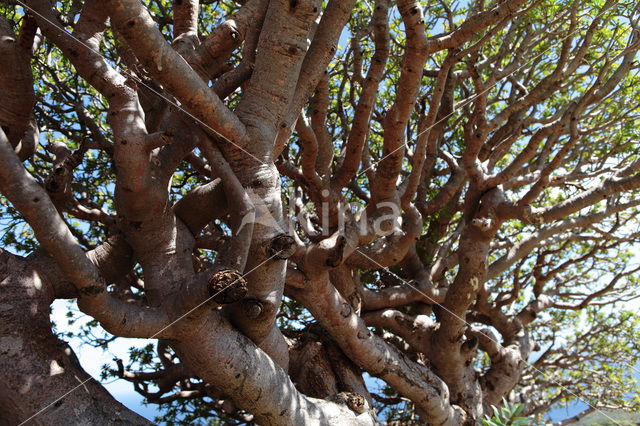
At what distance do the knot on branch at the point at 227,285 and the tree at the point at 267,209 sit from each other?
2 centimetres

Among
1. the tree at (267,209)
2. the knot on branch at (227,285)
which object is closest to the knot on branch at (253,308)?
the tree at (267,209)

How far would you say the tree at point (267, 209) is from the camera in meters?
2.63

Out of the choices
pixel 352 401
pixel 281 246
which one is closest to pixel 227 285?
pixel 281 246

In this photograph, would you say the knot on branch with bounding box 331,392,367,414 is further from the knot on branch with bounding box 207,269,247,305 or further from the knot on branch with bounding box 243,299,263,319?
the knot on branch with bounding box 207,269,247,305

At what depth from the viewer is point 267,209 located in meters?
3.07

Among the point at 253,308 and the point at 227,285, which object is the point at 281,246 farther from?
the point at 227,285

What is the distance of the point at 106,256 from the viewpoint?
3158mm

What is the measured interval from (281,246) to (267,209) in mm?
289

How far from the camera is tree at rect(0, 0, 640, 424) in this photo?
263 cm

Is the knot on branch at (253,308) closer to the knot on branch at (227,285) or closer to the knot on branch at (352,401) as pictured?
the knot on branch at (227,285)

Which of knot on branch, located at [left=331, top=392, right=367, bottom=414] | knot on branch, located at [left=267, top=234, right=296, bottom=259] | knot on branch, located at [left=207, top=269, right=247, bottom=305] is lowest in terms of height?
knot on branch, located at [left=331, top=392, right=367, bottom=414]

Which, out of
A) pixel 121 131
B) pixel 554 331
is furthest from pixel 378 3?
pixel 554 331

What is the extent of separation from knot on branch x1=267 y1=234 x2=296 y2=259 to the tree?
0.02m

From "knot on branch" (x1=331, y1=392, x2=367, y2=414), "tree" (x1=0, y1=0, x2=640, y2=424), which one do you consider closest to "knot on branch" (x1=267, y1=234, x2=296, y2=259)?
"tree" (x1=0, y1=0, x2=640, y2=424)
